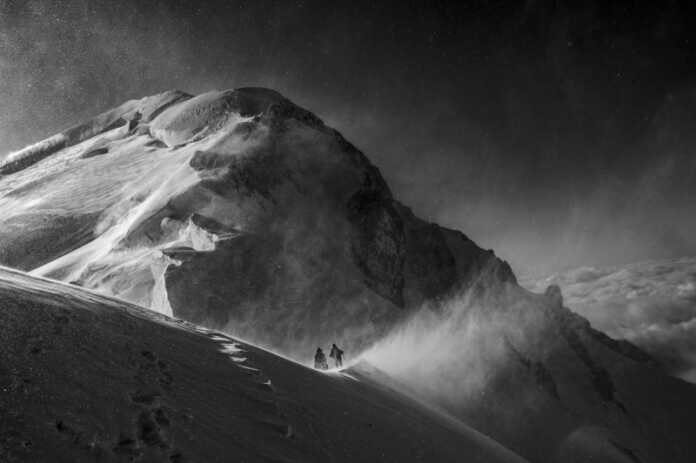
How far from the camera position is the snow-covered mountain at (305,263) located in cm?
3103

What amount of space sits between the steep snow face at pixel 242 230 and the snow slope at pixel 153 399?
17589mm

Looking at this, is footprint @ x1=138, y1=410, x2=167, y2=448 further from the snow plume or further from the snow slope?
the snow plume

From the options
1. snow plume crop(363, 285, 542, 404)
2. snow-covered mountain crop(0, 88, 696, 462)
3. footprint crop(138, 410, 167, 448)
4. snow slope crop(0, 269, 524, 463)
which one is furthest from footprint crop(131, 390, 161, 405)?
snow plume crop(363, 285, 542, 404)

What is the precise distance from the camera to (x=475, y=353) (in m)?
45.8

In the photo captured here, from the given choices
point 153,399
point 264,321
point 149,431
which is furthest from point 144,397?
point 264,321

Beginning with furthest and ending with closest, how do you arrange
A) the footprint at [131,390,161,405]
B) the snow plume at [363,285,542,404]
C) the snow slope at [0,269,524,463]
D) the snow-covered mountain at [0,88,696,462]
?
the snow plume at [363,285,542,404]
the snow-covered mountain at [0,88,696,462]
the footprint at [131,390,161,405]
the snow slope at [0,269,524,463]

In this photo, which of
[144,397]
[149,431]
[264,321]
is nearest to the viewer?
[149,431]

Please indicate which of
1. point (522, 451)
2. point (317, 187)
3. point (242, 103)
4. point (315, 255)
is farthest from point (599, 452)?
point (242, 103)

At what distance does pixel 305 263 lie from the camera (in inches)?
1341

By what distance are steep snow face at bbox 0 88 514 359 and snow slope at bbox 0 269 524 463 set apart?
1759cm

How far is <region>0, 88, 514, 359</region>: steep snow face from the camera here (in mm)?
29922

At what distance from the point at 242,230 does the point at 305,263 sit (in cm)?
467

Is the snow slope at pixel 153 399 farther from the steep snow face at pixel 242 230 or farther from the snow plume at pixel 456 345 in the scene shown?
the snow plume at pixel 456 345

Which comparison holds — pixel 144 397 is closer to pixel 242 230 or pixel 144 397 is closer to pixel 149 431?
pixel 149 431
